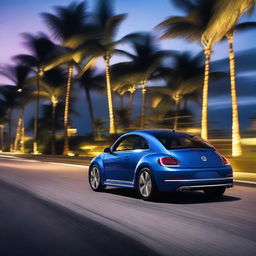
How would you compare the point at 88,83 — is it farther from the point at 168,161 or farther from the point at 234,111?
the point at 168,161

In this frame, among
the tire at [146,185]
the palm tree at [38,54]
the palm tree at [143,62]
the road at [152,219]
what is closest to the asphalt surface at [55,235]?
the road at [152,219]

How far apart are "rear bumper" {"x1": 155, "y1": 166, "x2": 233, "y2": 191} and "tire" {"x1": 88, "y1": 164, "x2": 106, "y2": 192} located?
274 centimetres

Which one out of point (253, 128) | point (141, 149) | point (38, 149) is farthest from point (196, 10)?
point (38, 149)

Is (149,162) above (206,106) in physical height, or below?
below

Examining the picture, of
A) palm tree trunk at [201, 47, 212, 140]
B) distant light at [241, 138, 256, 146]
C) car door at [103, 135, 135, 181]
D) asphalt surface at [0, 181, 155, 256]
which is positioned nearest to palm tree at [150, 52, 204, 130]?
palm tree trunk at [201, 47, 212, 140]

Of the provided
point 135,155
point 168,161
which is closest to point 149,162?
point 168,161

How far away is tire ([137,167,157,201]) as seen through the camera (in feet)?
35.3

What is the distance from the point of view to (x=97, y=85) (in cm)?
6003

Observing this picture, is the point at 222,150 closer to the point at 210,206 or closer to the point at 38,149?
the point at 210,206

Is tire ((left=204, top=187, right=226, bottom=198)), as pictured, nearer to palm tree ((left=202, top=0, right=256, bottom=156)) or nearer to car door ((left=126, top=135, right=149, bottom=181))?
car door ((left=126, top=135, right=149, bottom=181))

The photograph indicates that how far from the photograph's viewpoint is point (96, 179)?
1328 centimetres

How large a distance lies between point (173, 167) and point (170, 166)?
0.06 meters

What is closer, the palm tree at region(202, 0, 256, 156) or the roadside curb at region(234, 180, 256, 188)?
the roadside curb at region(234, 180, 256, 188)

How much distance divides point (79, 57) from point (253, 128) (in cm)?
1837
